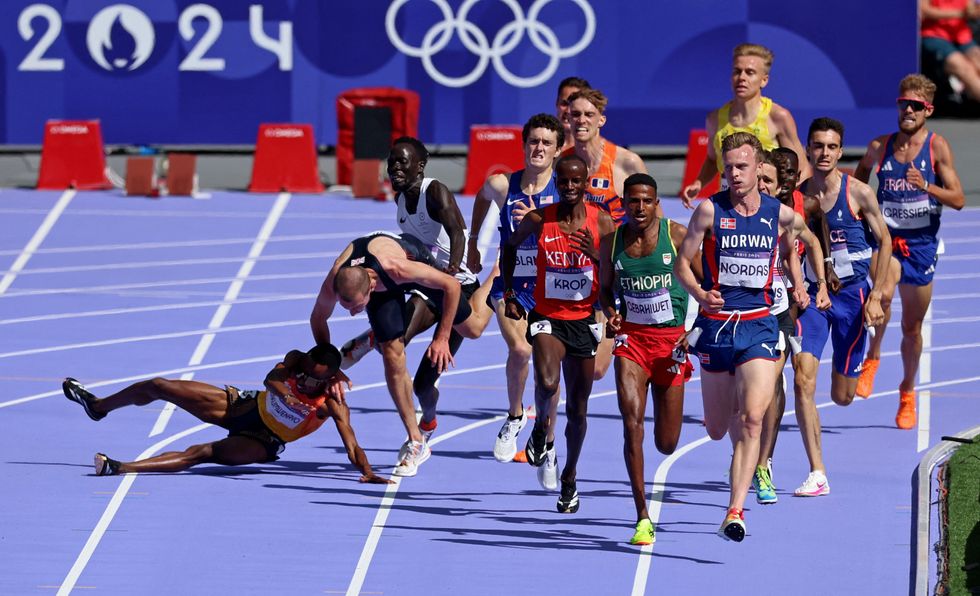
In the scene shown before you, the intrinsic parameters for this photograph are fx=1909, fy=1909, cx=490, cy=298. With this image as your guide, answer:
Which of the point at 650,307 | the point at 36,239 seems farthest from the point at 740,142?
the point at 36,239

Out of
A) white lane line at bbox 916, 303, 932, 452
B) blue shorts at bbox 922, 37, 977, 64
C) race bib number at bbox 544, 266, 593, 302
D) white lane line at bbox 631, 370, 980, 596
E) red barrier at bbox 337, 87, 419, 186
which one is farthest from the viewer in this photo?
blue shorts at bbox 922, 37, 977, 64

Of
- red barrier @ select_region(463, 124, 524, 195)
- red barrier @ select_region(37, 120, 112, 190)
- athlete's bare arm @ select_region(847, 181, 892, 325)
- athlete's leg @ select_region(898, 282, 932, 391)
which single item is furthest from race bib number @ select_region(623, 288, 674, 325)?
red barrier @ select_region(37, 120, 112, 190)

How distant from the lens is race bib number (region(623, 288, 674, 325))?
10.3m

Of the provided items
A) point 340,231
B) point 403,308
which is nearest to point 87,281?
point 340,231

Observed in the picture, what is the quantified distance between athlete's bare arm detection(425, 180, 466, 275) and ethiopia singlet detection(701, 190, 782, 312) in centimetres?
236

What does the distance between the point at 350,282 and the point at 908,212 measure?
4361mm

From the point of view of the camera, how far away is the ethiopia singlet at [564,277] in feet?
34.8

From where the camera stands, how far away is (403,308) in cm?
1172

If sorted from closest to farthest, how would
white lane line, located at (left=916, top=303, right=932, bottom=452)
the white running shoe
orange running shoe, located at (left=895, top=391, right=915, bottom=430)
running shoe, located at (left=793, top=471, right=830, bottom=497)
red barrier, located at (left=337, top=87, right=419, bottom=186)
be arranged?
1. the white running shoe
2. running shoe, located at (left=793, top=471, right=830, bottom=497)
3. white lane line, located at (left=916, top=303, right=932, bottom=452)
4. orange running shoe, located at (left=895, top=391, right=915, bottom=430)
5. red barrier, located at (left=337, top=87, right=419, bottom=186)

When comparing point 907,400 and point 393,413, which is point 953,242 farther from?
point 393,413

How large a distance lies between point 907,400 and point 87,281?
820 centimetres

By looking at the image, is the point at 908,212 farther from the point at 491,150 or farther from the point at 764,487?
the point at 491,150

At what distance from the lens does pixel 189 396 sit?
11.5 metres

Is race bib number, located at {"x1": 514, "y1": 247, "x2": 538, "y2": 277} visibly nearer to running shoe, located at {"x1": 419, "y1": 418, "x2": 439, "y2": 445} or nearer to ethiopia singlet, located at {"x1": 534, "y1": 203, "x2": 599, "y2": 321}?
ethiopia singlet, located at {"x1": 534, "y1": 203, "x2": 599, "y2": 321}
